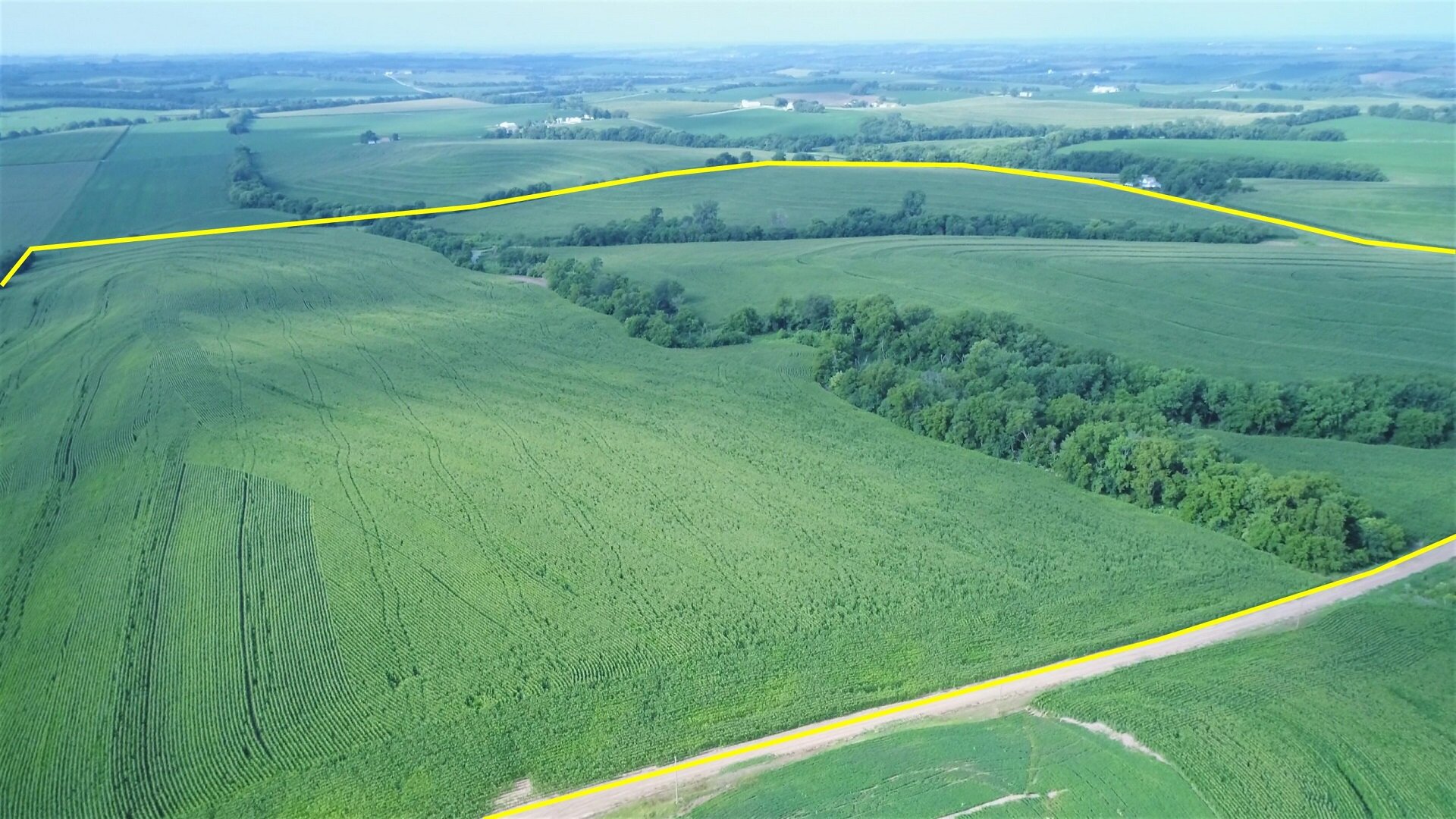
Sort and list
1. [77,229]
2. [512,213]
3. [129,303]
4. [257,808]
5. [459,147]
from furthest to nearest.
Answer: [459,147] → [512,213] → [77,229] → [129,303] → [257,808]

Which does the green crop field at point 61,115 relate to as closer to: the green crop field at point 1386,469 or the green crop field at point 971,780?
the green crop field at point 971,780

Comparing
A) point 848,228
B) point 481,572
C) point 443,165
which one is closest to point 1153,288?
point 848,228

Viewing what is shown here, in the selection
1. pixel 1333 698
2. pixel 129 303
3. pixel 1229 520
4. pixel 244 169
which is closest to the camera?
pixel 1333 698

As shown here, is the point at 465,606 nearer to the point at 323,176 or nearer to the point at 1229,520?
the point at 1229,520

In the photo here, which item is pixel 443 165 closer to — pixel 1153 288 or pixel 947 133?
pixel 947 133

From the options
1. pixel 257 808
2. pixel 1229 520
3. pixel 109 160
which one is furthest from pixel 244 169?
pixel 1229 520

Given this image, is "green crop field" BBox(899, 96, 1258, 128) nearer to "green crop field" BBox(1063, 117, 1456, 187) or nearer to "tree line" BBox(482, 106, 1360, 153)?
"tree line" BBox(482, 106, 1360, 153)

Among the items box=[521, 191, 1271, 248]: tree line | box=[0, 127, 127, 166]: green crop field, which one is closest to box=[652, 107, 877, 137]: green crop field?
box=[521, 191, 1271, 248]: tree line
